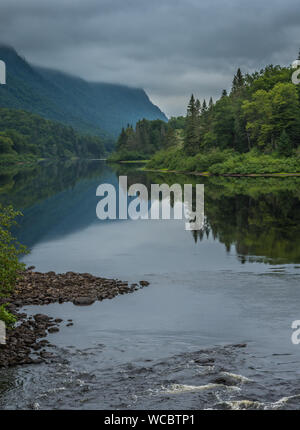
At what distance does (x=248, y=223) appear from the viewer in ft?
127

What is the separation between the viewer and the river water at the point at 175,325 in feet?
42.5

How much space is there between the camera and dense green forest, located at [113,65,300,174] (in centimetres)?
9100

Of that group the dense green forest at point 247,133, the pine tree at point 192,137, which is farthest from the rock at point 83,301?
the pine tree at point 192,137

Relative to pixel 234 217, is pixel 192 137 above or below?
above

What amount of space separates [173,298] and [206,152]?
91823 mm

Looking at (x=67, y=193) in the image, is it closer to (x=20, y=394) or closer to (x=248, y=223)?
(x=248, y=223)

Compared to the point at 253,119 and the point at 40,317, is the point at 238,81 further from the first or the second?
the point at 40,317

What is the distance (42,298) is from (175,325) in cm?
592

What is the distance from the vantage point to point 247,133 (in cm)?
10475

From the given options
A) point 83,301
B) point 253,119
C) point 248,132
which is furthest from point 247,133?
point 83,301

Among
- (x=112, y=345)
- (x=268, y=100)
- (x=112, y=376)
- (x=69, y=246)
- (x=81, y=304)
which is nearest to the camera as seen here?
(x=112, y=376)

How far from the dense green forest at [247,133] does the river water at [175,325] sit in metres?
55.6
